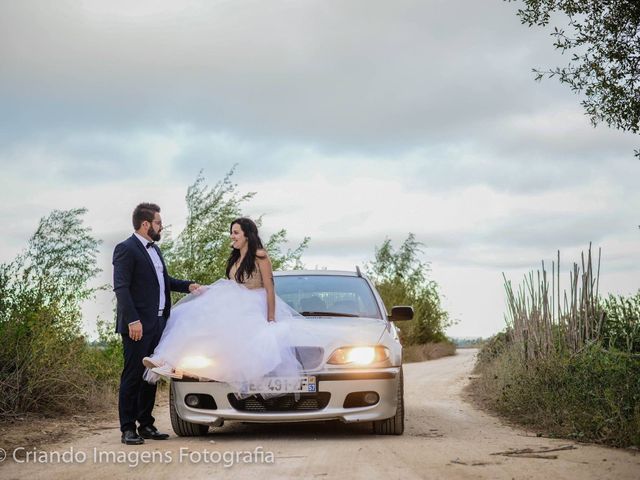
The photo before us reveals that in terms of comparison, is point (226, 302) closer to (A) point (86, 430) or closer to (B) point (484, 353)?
(A) point (86, 430)

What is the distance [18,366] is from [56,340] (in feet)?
2.56

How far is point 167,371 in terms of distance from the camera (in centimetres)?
746

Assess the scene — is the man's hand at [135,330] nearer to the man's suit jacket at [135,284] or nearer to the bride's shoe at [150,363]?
the man's suit jacket at [135,284]

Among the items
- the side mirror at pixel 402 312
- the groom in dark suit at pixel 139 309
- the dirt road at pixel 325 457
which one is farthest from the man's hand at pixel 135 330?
the side mirror at pixel 402 312

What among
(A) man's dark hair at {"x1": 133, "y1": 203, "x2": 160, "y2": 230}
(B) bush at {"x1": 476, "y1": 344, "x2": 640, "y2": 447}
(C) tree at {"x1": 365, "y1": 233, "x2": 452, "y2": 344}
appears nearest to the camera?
(B) bush at {"x1": 476, "y1": 344, "x2": 640, "y2": 447}

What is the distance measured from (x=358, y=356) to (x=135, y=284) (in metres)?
2.26

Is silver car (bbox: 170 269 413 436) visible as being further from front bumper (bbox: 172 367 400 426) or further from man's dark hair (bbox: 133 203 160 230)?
man's dark hair (bbox: 133 203 160 230)

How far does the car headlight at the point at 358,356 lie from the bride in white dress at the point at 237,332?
0.36m

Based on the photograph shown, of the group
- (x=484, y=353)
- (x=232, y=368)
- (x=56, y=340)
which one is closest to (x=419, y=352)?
(x=484, y=353)

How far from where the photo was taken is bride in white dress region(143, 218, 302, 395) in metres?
7.42

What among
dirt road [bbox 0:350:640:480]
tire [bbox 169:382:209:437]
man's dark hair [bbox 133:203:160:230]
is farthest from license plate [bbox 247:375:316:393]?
man's dark hair [bbox 133:203:160:230]

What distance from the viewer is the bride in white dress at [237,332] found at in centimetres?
742

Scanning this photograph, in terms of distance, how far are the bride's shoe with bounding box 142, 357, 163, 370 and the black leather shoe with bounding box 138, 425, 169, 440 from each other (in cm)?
82

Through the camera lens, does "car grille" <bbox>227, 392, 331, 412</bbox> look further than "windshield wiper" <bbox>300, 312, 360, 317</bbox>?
No
